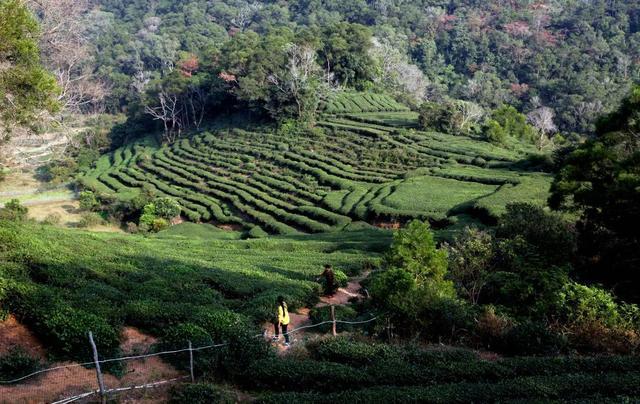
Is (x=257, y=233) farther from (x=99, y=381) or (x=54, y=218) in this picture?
(x=99, y=381)

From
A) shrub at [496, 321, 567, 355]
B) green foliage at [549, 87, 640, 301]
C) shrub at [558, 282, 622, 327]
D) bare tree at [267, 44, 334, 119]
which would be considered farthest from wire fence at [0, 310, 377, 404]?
bare tree at [267, 44, 334, 119]

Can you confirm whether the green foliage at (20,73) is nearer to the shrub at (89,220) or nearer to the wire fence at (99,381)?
the wire fence at (99,381)

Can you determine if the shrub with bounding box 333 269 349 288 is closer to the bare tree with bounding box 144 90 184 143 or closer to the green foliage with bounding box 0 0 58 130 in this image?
the green foliage with bounding box 0 0 58 130

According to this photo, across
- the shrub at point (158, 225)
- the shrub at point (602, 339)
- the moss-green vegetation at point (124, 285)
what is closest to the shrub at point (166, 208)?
the shrub at point (158, 225)

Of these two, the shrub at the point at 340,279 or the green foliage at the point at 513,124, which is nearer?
the shrub at the point at 340,279

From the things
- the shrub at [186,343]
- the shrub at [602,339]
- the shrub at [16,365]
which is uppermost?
the shrub at [16,365]
